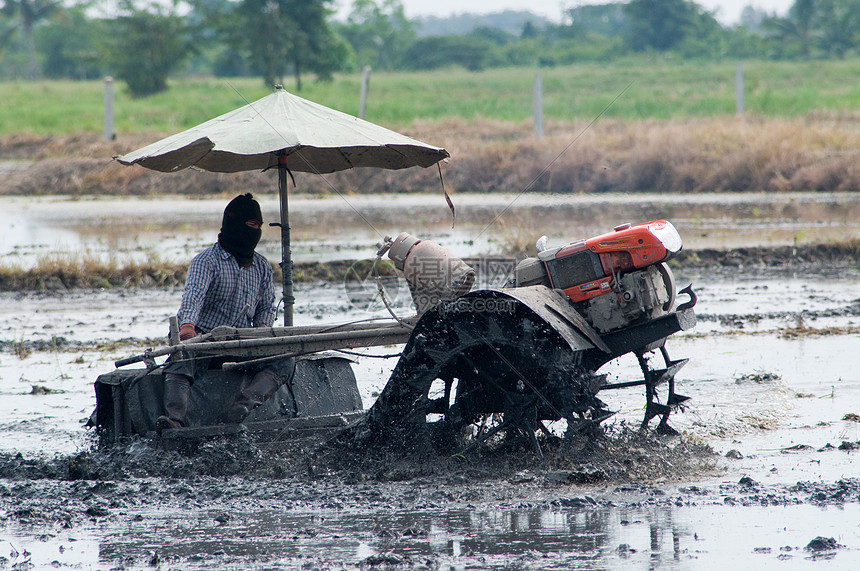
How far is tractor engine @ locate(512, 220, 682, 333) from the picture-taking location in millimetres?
5176

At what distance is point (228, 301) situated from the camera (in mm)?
6152

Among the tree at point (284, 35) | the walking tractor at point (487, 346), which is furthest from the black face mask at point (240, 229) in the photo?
the tree at point (284, 35)

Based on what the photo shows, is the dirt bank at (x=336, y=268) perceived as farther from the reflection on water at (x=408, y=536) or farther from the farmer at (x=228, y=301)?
the reflection on water at (x=408, y=536)

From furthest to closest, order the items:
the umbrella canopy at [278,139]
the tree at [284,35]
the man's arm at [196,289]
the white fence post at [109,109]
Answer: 1. the tree at [284,35]
2. the white fence post at [109,109]
3. the man's arm at [196,289]
4. the umbrella canopy at [278,139]

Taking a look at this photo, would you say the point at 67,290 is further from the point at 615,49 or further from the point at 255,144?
the point at 615,49

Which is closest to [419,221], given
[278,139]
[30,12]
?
[278,139]

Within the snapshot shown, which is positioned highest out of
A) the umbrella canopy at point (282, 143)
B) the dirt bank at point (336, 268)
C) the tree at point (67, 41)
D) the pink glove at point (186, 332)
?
the tree at point (67, 41)

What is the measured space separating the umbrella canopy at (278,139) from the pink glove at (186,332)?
0.98 m

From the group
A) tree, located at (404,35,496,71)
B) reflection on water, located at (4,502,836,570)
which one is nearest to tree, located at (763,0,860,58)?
tree, located at (404,35,496,71)

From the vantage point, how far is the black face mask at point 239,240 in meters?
6.10

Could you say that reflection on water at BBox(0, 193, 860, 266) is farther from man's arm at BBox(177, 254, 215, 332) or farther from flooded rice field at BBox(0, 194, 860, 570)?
man's arm at BBox(177, 254, 215, 332)

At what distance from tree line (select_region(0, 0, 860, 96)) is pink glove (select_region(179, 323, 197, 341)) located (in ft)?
86.0

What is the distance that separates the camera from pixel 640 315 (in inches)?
206

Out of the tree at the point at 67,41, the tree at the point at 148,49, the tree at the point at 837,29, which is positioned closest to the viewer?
the tree at the point at 148,49
